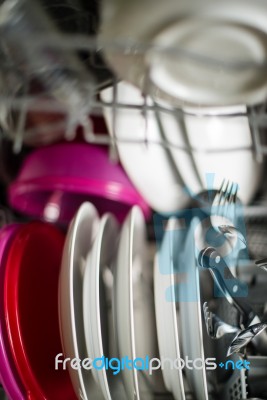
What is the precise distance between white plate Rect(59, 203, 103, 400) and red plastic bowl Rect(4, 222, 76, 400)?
0.05 meters

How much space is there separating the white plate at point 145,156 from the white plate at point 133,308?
0.22 feet

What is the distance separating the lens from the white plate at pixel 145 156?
0.74 meters

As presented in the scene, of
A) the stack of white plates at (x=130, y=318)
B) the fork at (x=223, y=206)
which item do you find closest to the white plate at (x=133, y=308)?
the stack of white plates at (x=130, y=318)

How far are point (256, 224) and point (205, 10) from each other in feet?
1.51

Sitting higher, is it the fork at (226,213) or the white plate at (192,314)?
the fork at (226,213)

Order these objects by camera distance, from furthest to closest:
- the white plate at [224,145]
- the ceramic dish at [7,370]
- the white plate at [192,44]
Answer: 1. the white plate at [224,145]
2. the ceramic dish at [7,370]
3. the white plate at [192,44]

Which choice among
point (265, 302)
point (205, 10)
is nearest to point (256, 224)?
point (265, 302)

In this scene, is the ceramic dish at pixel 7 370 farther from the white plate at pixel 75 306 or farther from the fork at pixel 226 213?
the fork at pixel 226 213

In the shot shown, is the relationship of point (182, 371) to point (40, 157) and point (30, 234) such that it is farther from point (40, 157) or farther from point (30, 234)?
point (40, 157)

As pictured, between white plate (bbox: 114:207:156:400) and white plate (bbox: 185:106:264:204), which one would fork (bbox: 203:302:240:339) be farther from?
white plate (bbox: 185:106:264:204)

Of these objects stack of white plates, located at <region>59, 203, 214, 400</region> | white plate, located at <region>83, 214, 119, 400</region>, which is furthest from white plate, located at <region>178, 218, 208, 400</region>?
white plate, located at <region>83, 214, 119, 400</region>

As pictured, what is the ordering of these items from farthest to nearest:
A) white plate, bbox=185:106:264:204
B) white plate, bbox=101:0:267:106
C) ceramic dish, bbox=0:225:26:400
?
white plate, bbox=185:106:264:204
ceramic dish, bbox=0:225:26:400
white plate, bbox=101:0:267:106

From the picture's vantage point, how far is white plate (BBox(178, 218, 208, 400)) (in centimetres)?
56

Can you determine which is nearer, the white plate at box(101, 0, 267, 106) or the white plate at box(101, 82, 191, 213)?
the white plate at box(101, 0, 267, 106)
